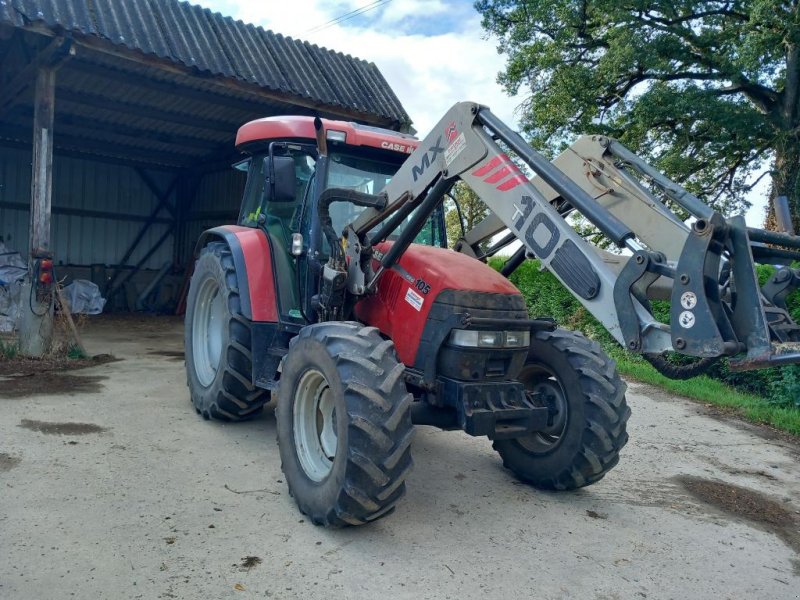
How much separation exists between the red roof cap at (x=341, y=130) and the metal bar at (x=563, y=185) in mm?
1273

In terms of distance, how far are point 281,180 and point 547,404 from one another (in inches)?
89.8

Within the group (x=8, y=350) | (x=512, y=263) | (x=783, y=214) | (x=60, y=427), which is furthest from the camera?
(x=8, y=350)

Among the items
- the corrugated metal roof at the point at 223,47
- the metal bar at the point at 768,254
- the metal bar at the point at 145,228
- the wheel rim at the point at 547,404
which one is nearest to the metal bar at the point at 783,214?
the metal bar at the point at 768,254

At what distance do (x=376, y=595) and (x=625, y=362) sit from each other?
337 inches

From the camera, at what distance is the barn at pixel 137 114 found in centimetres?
862

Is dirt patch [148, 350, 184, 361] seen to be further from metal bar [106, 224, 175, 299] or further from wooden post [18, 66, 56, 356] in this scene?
metal bar [106, 224, 175, 299]

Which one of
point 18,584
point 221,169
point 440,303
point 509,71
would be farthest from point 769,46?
point 18,584

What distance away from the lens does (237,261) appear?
5078 millimetres

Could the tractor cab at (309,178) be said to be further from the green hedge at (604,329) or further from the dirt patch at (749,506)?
the dirt patch at (749,506)

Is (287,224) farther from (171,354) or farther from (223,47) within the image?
(223,47)

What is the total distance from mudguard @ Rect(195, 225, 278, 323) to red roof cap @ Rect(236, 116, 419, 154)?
81 centimetres

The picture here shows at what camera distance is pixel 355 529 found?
356 centimetres

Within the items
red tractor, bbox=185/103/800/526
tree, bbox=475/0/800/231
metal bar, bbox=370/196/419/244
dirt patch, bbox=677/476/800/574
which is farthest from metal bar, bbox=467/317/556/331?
tree, bbox=475/0/800/231

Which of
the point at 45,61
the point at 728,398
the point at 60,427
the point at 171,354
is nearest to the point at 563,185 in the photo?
the point at 60,427
